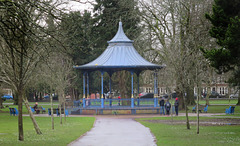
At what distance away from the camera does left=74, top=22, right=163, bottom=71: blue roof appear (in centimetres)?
3747

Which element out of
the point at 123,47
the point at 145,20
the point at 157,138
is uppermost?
the point at 145,20

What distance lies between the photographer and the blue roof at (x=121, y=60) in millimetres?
37469

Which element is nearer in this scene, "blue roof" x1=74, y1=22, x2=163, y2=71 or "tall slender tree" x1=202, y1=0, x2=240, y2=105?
"tall slender tree" x1=202, y1=0, x2=240, y2=105

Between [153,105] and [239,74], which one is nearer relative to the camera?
[239,74]

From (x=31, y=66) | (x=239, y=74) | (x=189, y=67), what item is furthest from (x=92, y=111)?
(x=31, y=66)

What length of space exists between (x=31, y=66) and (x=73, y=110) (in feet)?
73.6

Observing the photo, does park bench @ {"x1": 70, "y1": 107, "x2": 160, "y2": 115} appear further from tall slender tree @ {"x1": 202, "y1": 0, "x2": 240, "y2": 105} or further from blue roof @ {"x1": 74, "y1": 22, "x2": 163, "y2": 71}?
tall slender tree @ {"x1": 202, "y1": 0, "x2": 240, "y2": 105}

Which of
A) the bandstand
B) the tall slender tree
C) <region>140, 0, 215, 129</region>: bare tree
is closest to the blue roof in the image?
the bandstand

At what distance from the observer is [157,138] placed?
59.6ft

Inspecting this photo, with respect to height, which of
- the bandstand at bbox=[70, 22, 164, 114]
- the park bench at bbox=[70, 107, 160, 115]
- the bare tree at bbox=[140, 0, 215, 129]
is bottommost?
the park bench at bbox=[70, 107, 160, 115]

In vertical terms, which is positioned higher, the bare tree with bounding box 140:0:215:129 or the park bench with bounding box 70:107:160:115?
the bare tree with bounding box 140:0:215:129

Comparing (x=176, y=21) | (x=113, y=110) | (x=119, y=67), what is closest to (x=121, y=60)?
(x=119, y=67)

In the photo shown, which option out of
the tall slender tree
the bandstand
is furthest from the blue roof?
the tall slender tree

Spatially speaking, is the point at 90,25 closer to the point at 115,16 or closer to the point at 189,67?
the point at 115,16
